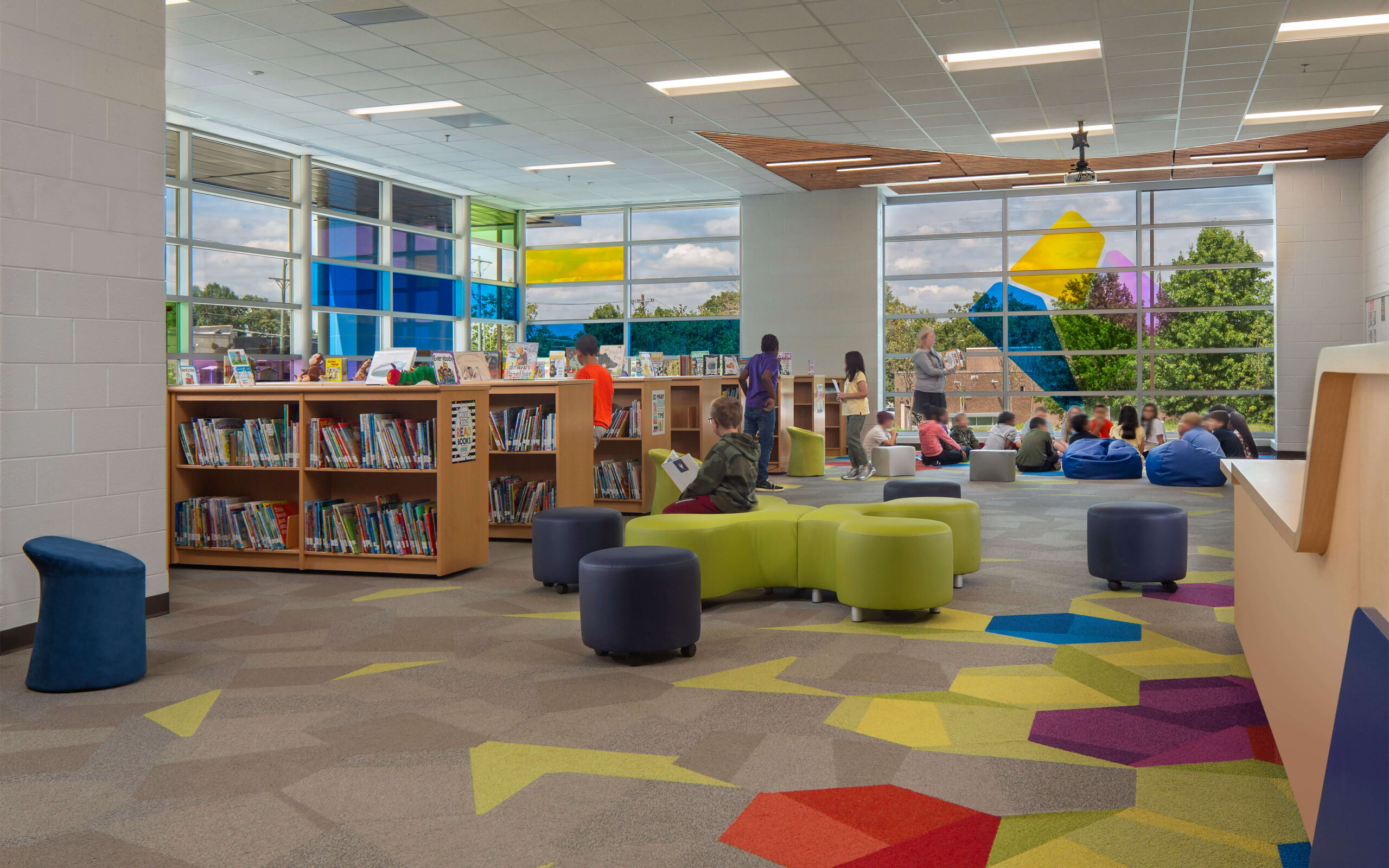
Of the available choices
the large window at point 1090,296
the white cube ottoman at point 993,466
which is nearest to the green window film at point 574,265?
the large window at point 1090,296

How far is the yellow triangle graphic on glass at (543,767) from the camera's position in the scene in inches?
114

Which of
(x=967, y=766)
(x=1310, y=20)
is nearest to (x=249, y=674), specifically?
(x=967, y=766)

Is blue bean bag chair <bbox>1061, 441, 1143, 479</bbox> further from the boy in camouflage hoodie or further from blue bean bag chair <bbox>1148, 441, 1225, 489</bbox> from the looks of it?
the boy in camouflage hoodie

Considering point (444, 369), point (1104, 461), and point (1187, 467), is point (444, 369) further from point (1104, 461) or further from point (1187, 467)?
point (1104, 461)

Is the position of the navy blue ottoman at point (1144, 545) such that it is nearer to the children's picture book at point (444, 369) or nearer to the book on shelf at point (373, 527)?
the book on shelf at point (373, 527)

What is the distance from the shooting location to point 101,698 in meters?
3.83

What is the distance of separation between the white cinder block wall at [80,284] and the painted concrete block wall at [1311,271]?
570 inches

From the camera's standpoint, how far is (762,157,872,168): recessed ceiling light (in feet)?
45.2

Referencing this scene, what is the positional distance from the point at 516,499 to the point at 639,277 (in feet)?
35.0

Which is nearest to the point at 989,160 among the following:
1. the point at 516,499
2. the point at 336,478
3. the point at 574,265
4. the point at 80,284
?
the point at 574,265

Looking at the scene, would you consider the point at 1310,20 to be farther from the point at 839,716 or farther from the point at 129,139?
the point at 129,139

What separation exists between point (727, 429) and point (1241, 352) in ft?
41.8

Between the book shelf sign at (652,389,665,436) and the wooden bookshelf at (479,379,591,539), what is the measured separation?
846 mm

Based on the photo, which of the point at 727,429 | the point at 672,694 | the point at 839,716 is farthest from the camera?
the point at 727,429
